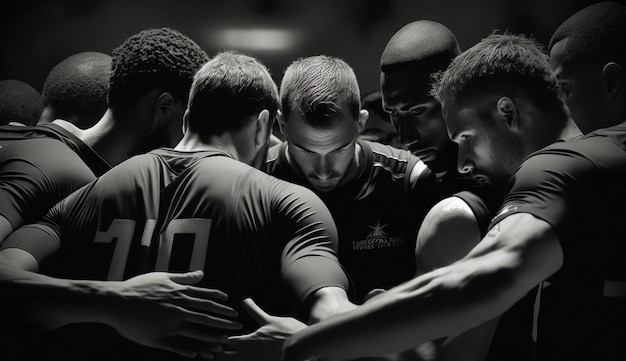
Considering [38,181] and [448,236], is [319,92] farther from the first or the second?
[38,181]

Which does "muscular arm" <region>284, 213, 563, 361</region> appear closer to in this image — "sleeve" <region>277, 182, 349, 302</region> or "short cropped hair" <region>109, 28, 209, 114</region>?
"sleeve" <region>277, 182, 349, 302</region>

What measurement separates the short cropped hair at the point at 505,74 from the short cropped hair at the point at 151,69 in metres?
0.80

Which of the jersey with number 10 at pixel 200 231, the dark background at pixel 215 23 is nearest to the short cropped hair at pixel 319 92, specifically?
the jersey with number 10 at pixel 200 231

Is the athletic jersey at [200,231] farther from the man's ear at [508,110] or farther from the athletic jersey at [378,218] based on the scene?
the athletic jersey at [378,218]

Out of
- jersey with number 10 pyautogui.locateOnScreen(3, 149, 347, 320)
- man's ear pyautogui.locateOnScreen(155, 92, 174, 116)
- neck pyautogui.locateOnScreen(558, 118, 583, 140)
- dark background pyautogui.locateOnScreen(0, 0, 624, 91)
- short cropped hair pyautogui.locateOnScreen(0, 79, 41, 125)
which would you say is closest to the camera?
jersey with number 10 pyautogui.locateOnScreen(3, 149, 347, 320)

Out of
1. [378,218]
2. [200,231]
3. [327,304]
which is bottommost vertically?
[378,218]

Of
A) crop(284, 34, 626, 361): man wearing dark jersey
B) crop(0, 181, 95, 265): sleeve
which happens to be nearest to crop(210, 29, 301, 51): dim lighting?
crop(284, 34, 626, 361): man wearing dark jersey

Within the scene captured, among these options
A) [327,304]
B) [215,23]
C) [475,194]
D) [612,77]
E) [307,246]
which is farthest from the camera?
[215,23]

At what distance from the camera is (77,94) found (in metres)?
2.35

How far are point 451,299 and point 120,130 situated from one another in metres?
1.22

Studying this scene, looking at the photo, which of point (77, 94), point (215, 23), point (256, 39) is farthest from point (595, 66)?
point (215, 23)

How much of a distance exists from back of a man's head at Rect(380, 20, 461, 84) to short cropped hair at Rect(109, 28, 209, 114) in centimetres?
89

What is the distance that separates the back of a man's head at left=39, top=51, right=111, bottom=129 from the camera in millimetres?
2336

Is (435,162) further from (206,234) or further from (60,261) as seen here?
(60,261)
